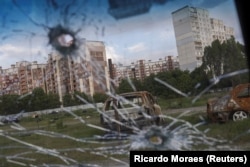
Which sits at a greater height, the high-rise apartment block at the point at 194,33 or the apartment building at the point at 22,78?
the high-rise apartment block at the point at 194,33

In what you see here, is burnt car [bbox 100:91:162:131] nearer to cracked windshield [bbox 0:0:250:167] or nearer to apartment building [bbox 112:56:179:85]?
cracked windshield [bbox 0:0:250:167]

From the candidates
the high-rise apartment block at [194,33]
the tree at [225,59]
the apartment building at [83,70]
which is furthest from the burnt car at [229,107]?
the apartment building at [83,70]

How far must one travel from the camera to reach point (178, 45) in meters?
2.99

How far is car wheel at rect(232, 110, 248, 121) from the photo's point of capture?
294 centimetres

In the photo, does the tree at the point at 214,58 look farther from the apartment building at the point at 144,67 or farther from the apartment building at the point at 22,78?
the apartment building at the point at 22,78

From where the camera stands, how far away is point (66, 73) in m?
3.09

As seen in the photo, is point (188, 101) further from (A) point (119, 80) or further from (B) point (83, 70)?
(B) point (83, 70)

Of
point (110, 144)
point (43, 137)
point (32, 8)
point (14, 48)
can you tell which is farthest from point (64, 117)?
point (32, 8)

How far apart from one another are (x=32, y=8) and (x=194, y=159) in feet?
5.67

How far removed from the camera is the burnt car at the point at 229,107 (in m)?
2.93

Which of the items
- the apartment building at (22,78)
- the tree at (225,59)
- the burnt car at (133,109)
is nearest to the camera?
the tree at (225,59)

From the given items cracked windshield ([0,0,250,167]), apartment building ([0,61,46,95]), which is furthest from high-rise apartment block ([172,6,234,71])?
apartment building ([0,61,46,95])

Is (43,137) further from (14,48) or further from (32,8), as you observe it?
(32,8)

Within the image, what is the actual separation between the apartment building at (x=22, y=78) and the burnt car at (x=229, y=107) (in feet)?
4.57
